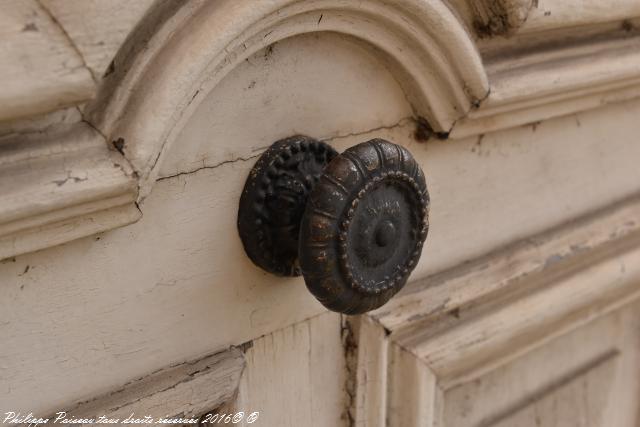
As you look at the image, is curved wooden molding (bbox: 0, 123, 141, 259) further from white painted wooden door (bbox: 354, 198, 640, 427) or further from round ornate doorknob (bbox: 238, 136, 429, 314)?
white painted wooden door (bbox: 354, 198, 640, 427)

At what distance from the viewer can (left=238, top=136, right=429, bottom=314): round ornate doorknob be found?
0.48 m

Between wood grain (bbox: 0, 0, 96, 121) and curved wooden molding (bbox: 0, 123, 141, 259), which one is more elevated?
wood grain (bbox: 0, 0, 96, 121)

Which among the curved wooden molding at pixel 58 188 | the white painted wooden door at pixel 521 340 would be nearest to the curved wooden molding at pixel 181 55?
the curved wooden molding at pixel 58 188

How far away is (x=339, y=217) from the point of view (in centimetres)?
48

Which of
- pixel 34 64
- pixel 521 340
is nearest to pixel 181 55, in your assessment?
pixel 34 64

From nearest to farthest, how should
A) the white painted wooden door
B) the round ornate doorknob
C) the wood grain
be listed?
1. the wood grain
2. the round ornate doorknob
3. the white painted wooden door

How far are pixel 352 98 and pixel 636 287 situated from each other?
1.66 ft

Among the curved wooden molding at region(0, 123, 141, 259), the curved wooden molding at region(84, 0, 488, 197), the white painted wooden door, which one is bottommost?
the white painted wooden door

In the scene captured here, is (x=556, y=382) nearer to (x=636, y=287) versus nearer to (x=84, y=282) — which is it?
(x=636, y=287)

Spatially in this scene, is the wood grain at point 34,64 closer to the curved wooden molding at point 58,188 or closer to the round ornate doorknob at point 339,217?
the curved wooden molding at point 58,188

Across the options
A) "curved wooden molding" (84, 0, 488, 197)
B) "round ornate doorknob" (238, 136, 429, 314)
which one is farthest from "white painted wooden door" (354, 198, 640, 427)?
"curved wooden molding" (84, 0, 488, 197)

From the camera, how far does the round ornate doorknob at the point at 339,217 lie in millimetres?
482

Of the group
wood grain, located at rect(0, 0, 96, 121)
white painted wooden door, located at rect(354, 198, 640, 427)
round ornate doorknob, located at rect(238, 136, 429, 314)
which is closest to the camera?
wood grain, located at rect(0, 0, 96, 121)

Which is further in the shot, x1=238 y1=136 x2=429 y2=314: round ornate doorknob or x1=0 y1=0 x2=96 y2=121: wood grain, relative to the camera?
x1=238 y1=136 x2=429 y2=314: round ornate doorknob
